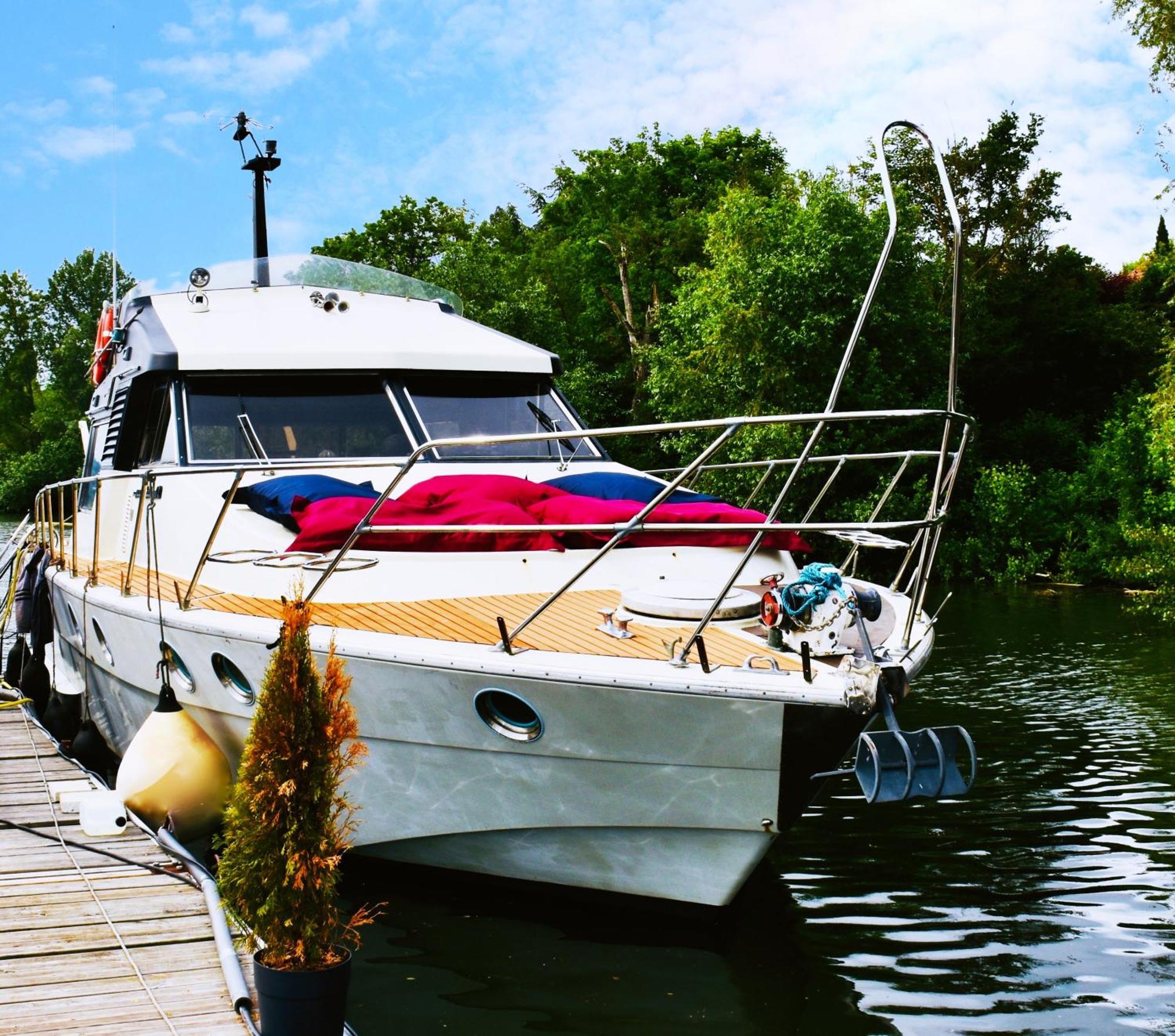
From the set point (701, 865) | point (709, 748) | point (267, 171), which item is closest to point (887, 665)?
point (709, 748)

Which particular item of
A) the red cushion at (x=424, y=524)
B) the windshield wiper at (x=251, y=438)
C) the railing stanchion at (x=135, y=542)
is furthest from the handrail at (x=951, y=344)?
the windshield wiper at (x=251, y=438)

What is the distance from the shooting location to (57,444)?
182 ft

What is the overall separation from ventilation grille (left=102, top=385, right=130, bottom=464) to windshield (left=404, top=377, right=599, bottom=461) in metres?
1.99

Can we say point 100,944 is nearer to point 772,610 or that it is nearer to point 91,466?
point 772,610

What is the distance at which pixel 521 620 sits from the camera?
16.0ft

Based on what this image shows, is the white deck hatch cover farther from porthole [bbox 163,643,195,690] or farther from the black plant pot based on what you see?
porthole [bbox 163,643,195,690]

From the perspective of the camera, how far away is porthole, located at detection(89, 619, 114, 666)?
685 cm

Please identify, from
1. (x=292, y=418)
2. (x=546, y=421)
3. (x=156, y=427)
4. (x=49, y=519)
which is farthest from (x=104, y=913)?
(x=49, y=519)

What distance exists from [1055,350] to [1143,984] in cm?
2673

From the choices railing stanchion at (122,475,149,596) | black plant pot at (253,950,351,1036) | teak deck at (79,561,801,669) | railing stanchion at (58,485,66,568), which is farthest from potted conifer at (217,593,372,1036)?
railing stanchion at (58,485,66,568)

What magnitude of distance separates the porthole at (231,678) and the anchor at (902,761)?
Answer: 9.03 ft

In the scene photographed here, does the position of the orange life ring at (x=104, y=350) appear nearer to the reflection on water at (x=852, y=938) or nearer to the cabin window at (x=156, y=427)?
the cabin window at (x=156, y=427)

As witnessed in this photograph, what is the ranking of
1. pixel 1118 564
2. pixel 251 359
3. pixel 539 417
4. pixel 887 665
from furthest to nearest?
1. pixel 1118 564
2. pixel 539 417
3. pixel 251 359
4. pixel 887 665

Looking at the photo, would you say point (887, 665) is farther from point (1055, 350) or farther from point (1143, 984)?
point (1055, 350)
